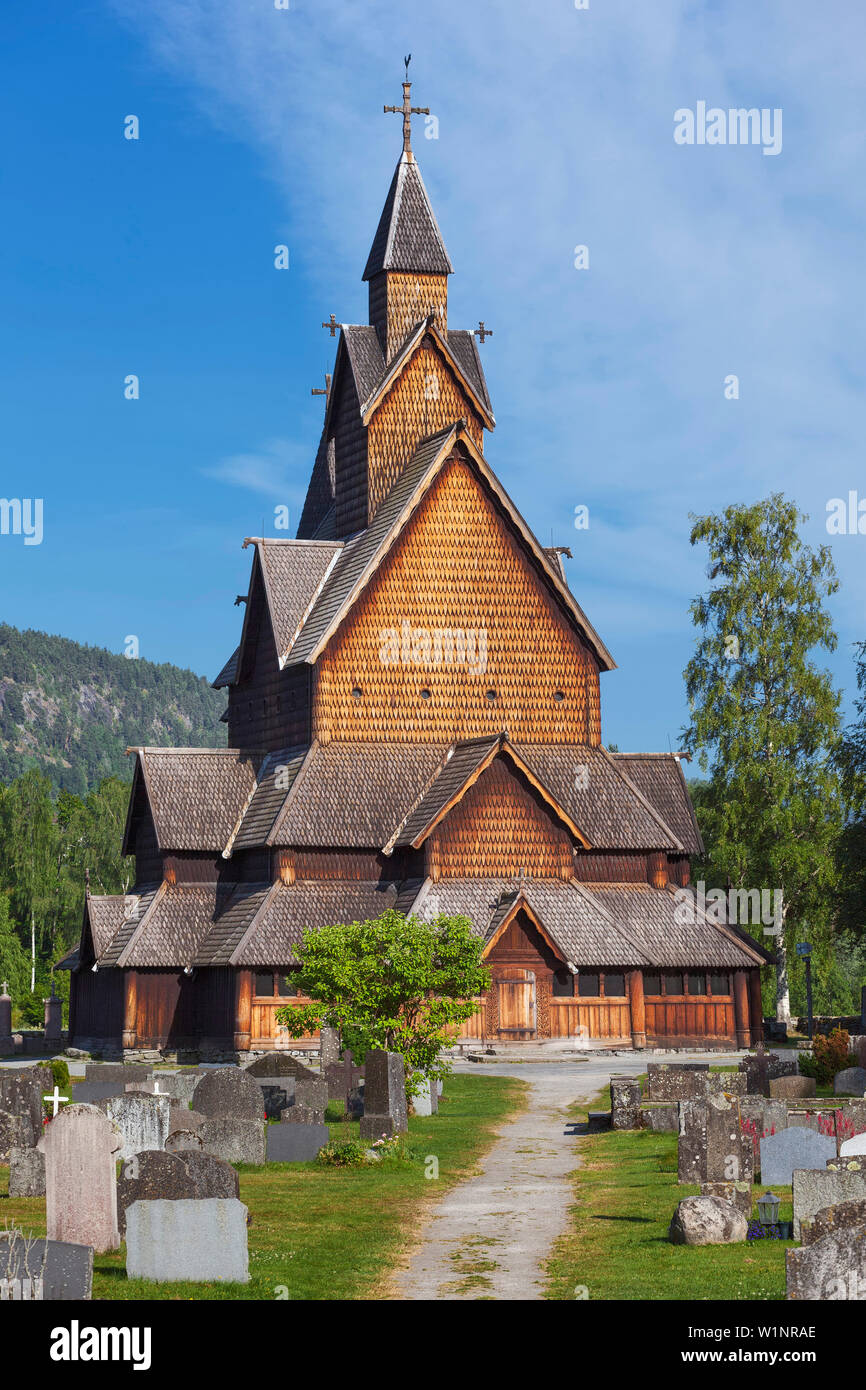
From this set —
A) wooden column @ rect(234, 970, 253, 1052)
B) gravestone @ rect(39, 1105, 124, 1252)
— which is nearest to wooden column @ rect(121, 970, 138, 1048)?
wooden column @ rect(234, 970, 253, 1052)

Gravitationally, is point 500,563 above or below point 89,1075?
above

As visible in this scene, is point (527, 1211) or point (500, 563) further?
point (500, 563)

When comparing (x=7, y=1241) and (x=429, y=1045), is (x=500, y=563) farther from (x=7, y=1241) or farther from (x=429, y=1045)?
(x=7, y=1241)

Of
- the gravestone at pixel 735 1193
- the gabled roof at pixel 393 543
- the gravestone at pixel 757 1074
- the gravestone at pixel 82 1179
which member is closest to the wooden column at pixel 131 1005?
the gabled roof at pixel 393 543

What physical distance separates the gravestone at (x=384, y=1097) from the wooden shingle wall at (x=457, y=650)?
25.1m

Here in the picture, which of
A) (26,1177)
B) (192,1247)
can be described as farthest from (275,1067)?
(192,1247)

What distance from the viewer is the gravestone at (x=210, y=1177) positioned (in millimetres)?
17969

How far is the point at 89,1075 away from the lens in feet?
111

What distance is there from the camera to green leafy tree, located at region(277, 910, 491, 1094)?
113 feet

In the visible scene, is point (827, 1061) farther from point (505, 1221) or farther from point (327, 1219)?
point (327, 1219)

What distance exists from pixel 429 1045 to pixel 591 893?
63.8ft

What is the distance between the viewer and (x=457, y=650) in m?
55.0

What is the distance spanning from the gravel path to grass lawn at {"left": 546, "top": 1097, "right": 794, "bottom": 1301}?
253 millimetres
